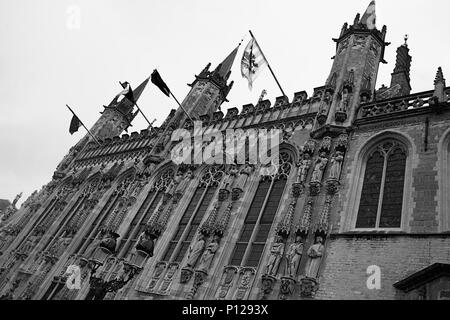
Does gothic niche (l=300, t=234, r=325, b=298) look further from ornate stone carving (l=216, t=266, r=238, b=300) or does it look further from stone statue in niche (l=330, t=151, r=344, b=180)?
ornate stone carving (l=216, t=266, r=238, b=300)

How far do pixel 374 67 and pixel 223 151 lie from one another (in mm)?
8916

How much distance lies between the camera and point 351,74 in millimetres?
17062

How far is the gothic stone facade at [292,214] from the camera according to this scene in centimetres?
1109

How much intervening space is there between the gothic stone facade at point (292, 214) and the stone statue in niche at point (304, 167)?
2.3 inches

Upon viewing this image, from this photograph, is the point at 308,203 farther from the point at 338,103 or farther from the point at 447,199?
the point at 338,103

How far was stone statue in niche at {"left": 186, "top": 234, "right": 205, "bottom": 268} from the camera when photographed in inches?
551

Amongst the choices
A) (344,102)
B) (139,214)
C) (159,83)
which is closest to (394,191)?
(344,102)

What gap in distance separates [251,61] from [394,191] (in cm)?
954

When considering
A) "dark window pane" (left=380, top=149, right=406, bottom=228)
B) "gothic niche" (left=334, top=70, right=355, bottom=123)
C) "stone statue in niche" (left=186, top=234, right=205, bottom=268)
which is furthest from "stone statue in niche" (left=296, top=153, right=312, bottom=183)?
"stone statue in niche" (left=186, top=234, right=205, bottom=268)

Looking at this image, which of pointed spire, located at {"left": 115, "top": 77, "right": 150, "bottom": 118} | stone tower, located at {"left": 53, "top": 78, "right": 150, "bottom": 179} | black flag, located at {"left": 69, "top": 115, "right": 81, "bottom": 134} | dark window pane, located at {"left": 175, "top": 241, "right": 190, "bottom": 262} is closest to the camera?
dark window pane, located at {"left": 175, "top": 241, "right": 190, "bottom": 262}

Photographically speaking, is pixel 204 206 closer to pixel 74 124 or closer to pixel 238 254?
pixel 238 254

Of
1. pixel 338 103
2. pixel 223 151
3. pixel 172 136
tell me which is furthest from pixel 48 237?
pixel 338 103

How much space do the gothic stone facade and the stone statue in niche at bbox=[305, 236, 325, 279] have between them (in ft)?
0.12

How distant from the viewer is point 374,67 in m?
18.1
